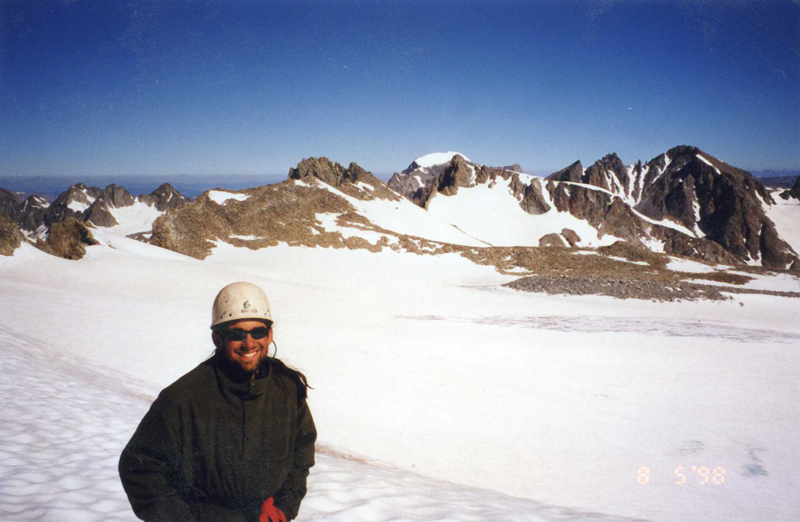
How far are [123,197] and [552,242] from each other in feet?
420

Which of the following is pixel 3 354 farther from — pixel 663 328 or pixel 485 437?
pixel 663 328

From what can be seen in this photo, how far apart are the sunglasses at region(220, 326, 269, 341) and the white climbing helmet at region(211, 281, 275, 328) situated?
0.06 m

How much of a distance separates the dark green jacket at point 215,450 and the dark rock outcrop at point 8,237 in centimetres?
2302

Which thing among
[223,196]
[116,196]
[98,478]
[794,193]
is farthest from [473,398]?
[794,193]

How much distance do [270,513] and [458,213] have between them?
96.0 m

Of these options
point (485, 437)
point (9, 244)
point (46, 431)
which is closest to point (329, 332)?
point (485, 437)

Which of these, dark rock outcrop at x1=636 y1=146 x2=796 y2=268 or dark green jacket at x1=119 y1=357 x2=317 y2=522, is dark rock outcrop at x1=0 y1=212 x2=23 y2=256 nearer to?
dark green jacket at x1=119 y1=357 x2=317 y2=522

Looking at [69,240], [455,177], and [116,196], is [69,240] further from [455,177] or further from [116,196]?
[116,196]

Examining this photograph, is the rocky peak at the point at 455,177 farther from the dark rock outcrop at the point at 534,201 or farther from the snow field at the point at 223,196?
the snow field at the point at 223,196

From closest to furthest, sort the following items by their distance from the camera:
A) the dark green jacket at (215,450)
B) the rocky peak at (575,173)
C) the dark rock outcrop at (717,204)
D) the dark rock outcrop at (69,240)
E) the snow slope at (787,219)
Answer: the dark green jacket at (215,450) < the dark rock outcrop at (69,240) < the dark rock outcrop at (717,204) < the snow slope at (787,219) < the rocky peak at (575,173)

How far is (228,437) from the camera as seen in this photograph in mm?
2316

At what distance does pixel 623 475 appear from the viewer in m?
6.23

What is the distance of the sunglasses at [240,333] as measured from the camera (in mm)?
2340

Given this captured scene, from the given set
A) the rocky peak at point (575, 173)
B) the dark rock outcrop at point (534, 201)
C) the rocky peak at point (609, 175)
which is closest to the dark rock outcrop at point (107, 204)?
the dark rock outcrop at point (534, 201)
